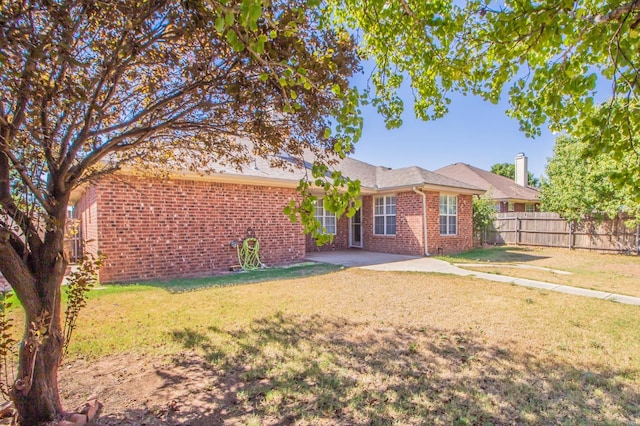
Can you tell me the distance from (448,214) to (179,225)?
10.7 meters

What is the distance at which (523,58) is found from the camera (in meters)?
3.66

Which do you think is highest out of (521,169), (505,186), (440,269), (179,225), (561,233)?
(521,169)

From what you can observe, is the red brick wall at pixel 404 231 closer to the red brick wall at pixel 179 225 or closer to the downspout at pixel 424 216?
the downspout at pixel 424 216

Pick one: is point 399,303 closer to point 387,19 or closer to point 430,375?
point 430,375

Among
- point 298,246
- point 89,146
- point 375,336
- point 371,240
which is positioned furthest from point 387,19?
point 371,240

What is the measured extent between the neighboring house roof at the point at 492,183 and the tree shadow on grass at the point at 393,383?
19589 millimetres

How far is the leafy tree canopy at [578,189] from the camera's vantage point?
45.4 ft

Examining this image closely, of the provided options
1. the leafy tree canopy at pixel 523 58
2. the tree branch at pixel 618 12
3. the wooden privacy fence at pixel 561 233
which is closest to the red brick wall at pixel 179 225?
the leafy tree canopy at pixel 523 58

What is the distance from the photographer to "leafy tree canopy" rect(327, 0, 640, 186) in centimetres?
279

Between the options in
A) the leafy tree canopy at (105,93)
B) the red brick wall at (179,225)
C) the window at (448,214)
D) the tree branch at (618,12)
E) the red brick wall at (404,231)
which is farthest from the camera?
the window at (448,214)

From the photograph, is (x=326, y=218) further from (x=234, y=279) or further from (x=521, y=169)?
(x=521, y=169)

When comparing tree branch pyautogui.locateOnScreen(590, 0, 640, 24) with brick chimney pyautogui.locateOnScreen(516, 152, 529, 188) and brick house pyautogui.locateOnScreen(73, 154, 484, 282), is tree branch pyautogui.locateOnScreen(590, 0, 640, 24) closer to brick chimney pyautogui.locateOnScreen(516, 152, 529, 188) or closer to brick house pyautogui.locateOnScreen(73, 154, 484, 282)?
brick house pyautogui.locateOnScreen(73, 154, 484, 282)

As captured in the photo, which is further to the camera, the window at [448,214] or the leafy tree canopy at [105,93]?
the window at [448,214]

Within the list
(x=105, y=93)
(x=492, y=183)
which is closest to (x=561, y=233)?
(x=492, y=183)
